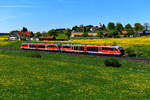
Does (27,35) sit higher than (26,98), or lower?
higher

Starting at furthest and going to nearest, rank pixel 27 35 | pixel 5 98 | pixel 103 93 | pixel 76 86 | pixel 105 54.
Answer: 1. pixel 27 35
2. pixel 105 54
3. pixel 76 86
4. pixel 103 93
5. pixel 5 98

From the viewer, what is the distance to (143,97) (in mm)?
13102

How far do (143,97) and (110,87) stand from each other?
3210 millimetres

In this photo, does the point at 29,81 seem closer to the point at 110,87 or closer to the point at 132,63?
the point at 110,87

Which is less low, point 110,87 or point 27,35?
point 27,35

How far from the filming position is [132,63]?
3628 cm

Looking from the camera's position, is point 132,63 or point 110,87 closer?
point 110,87

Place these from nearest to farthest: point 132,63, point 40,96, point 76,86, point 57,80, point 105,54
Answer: point 40,96
point 76,86
point 57,80
point 132,63
point 105,54

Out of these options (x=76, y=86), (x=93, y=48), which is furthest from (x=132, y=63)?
(x=76, y=86)

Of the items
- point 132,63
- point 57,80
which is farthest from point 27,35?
point 57,80

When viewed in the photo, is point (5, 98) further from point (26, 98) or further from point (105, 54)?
point (105, 54)

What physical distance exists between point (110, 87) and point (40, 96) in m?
6.49

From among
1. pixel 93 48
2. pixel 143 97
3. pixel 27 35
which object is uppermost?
pixel 27 35

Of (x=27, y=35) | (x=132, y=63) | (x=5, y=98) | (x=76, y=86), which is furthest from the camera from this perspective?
(x=27, y=35)
